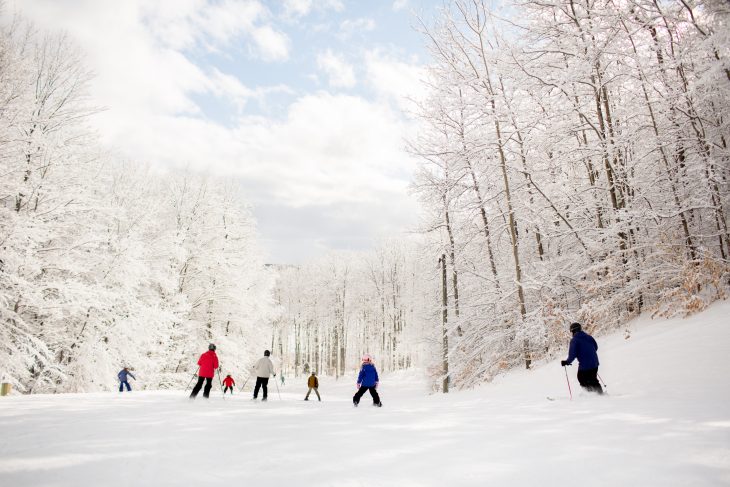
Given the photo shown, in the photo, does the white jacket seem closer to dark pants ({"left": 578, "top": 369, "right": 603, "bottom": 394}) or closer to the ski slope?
the ski slope

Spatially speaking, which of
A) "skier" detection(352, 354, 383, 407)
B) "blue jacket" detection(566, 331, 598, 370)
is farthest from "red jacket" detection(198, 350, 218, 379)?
"blue jacket" detection(566, 331, 598, 370)

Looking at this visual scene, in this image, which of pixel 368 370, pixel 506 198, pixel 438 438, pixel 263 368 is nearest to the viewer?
pixel 438 438

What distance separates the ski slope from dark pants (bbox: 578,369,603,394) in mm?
420

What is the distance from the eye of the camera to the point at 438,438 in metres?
5.34

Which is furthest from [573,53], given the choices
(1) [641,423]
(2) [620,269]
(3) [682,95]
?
(1) [641,423]

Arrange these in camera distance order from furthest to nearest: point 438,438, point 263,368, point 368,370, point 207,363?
point 263,368, point 207,363, point 368,370, point 438,438

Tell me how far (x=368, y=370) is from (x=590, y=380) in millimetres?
5206

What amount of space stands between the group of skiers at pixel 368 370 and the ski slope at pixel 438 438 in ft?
1.91

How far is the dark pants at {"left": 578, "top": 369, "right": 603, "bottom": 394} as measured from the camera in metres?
7.56

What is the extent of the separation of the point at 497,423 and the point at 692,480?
2937mm

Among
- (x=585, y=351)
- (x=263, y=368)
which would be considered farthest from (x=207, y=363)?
(x=585, y=351)

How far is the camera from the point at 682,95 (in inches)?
384

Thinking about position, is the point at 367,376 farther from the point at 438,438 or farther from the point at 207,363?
the point at 438,438

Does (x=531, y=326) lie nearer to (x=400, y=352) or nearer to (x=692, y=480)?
(x=692, y=480)
